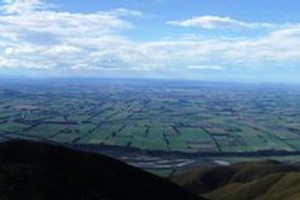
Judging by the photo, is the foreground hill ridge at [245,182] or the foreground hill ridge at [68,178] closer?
the foreground hill ridge at [68,178]

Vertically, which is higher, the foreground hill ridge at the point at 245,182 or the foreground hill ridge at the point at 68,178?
the foreground hill ridge at the point at 68,178

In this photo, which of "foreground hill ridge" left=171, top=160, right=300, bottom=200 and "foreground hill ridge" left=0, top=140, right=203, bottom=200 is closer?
"foreground hill ridge" left=0, top=140, right=203, bottom=200

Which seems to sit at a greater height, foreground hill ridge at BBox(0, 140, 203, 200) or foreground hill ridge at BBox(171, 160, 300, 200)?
foreground hill ridge at BBox(0, 140, 203, 200)

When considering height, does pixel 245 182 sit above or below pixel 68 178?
below

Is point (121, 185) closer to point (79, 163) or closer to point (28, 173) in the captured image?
point (79, 163)

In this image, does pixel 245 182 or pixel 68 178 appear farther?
pixel 245 182
